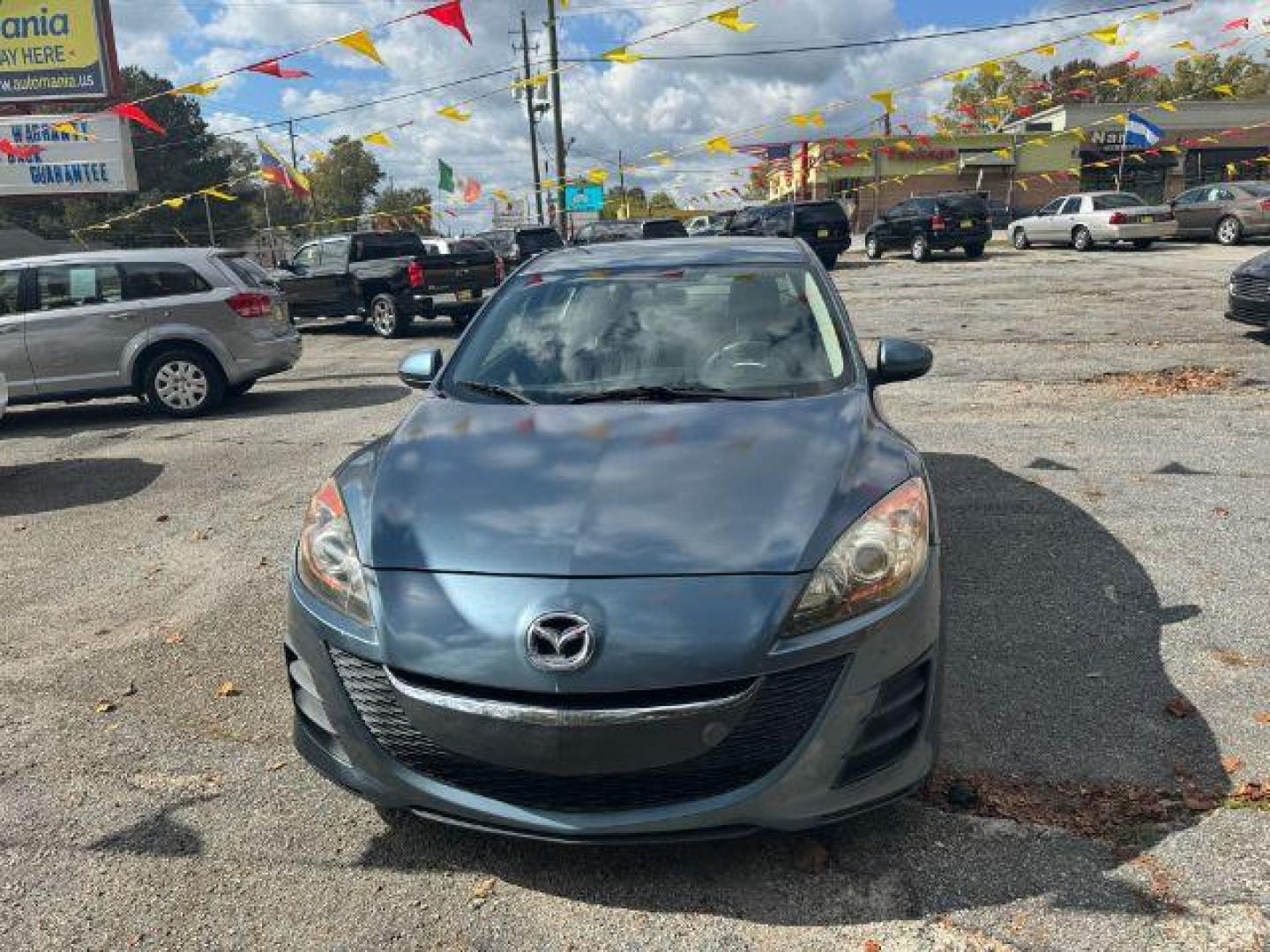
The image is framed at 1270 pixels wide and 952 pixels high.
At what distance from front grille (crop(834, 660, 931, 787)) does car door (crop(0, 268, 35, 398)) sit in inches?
384

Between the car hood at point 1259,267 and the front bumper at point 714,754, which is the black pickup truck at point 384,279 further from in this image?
the front bumper at point 714,754

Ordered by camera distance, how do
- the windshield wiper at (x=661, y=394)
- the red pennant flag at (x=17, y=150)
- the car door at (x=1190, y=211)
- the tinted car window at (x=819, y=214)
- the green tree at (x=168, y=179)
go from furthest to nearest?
1. the green tree at (x=168, y=179)
2. the tinted car window at (x=819, y=214)
3. the car door at (x=1190, y=211)
4. the red pennant flag at (x=17, y=150)
5. the windshield wiper at (x=661, y=394)

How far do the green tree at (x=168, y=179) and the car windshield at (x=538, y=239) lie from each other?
136 ft

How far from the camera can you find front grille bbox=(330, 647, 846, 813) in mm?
2346

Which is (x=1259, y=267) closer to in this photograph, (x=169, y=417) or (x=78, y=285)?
(x=169, y=417)

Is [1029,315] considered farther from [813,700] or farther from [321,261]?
[813,700]

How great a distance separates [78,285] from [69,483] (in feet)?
10.5

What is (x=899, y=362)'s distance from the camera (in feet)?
13.5

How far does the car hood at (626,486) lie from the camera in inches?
100

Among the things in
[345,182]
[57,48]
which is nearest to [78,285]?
[57,48]

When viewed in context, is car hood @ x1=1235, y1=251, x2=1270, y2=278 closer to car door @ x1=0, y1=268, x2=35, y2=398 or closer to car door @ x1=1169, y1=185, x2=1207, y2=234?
car door @ x1=0, y1=268, x2=35, y2=398

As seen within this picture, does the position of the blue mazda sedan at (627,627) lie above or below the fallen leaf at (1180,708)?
above

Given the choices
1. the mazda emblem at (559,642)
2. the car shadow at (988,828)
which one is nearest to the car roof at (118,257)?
the car shadow at (988,828)

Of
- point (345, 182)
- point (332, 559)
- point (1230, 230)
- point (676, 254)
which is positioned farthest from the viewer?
point (345, 182)
